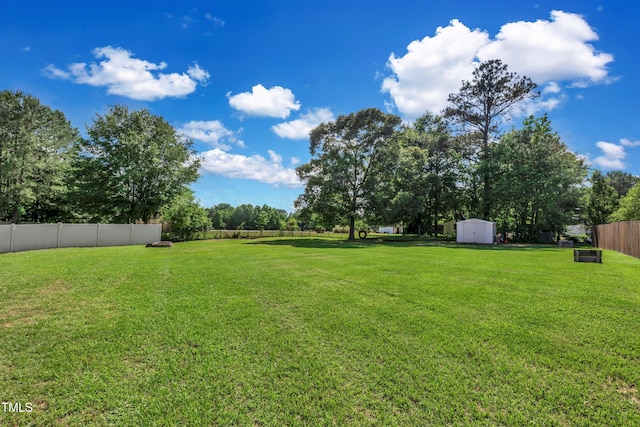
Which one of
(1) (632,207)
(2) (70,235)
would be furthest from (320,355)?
(1) (632,207)

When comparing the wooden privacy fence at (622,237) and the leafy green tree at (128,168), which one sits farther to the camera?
the leafy green tree at (128,168)

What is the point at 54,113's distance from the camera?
2692 cm

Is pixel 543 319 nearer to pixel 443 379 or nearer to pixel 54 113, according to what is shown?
pixel 443 379

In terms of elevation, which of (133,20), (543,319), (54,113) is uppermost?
(54,113)

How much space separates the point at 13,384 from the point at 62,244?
16.9m

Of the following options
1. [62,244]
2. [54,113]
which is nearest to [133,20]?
[62,244]

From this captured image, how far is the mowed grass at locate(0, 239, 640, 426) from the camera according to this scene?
8.54 ft

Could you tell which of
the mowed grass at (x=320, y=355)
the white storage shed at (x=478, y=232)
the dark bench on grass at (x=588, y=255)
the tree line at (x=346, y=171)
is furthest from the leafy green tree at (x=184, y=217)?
the dark bench on grass at (x=588, y=255)

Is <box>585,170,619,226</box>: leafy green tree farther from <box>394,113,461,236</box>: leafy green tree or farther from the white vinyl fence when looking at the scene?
the white vinyl fence

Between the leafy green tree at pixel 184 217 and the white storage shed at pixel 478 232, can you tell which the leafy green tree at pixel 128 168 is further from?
the white storage shed at pixel 478 232

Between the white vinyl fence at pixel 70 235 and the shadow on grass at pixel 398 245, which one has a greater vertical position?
the white vinyl fence at pixel 70 235

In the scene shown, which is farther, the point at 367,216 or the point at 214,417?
the point at 367,216

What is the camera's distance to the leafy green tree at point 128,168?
23.9 meters

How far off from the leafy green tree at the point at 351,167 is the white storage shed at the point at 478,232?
7189 millimetres
